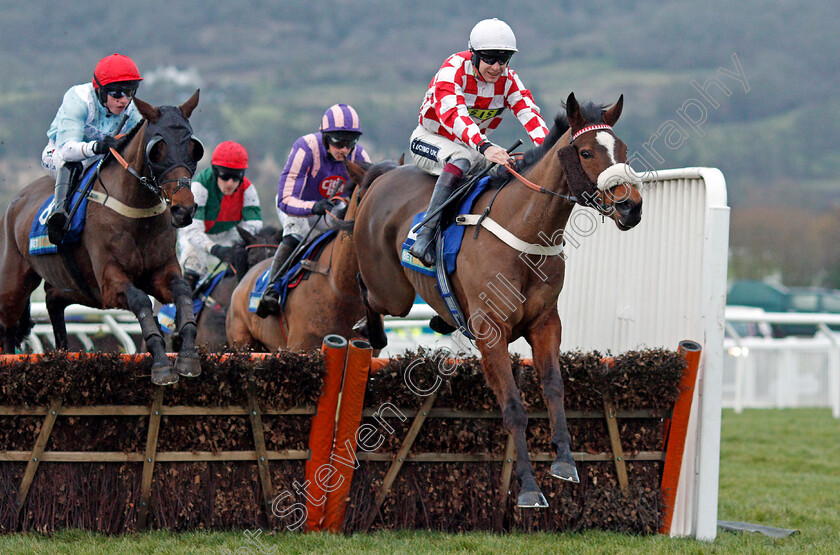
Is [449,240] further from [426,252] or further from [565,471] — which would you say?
[565,471]

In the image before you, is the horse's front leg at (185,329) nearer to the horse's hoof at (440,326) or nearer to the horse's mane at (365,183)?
the horse's mane at (365,183)

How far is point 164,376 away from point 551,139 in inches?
87.0

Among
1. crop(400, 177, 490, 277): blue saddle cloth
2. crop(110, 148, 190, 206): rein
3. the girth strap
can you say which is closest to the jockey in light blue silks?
crop(110, 148, 190, 206): rein

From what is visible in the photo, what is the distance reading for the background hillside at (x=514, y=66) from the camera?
6175 centimetres

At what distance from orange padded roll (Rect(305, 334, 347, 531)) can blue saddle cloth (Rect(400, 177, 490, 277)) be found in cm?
65

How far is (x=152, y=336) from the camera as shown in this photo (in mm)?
4852

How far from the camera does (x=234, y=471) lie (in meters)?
4.87

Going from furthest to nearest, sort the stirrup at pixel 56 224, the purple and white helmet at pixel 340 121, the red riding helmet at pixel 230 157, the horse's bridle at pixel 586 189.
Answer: the red riding helmet at pixel 230 157 < the purple and white helmet at pixel 340 121 < the stirrup at pixel 56 224 < the horse's bridle at pixel 586 189

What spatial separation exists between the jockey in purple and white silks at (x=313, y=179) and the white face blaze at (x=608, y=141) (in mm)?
2650

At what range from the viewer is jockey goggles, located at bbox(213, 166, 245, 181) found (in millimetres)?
7852

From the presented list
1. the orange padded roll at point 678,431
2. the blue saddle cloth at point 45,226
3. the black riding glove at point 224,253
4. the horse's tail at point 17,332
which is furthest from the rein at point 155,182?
the orange padded roll at point 678,431

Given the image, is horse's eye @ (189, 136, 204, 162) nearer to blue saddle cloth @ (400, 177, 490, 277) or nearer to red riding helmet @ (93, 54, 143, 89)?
red riding helmet @ (93, 54, 143, 89)

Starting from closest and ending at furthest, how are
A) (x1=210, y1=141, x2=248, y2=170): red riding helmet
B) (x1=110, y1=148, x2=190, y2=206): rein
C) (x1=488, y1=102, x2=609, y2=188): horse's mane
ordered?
(x1=488, y1=102, x2=609, y2=188): horse's mane < (x1=110, y1=148, x2=190, y2=206): rein < (x1=210, y1=141, x2=248, y2=170): red riding helmet

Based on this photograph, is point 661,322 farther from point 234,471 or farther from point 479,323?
point 234,471
